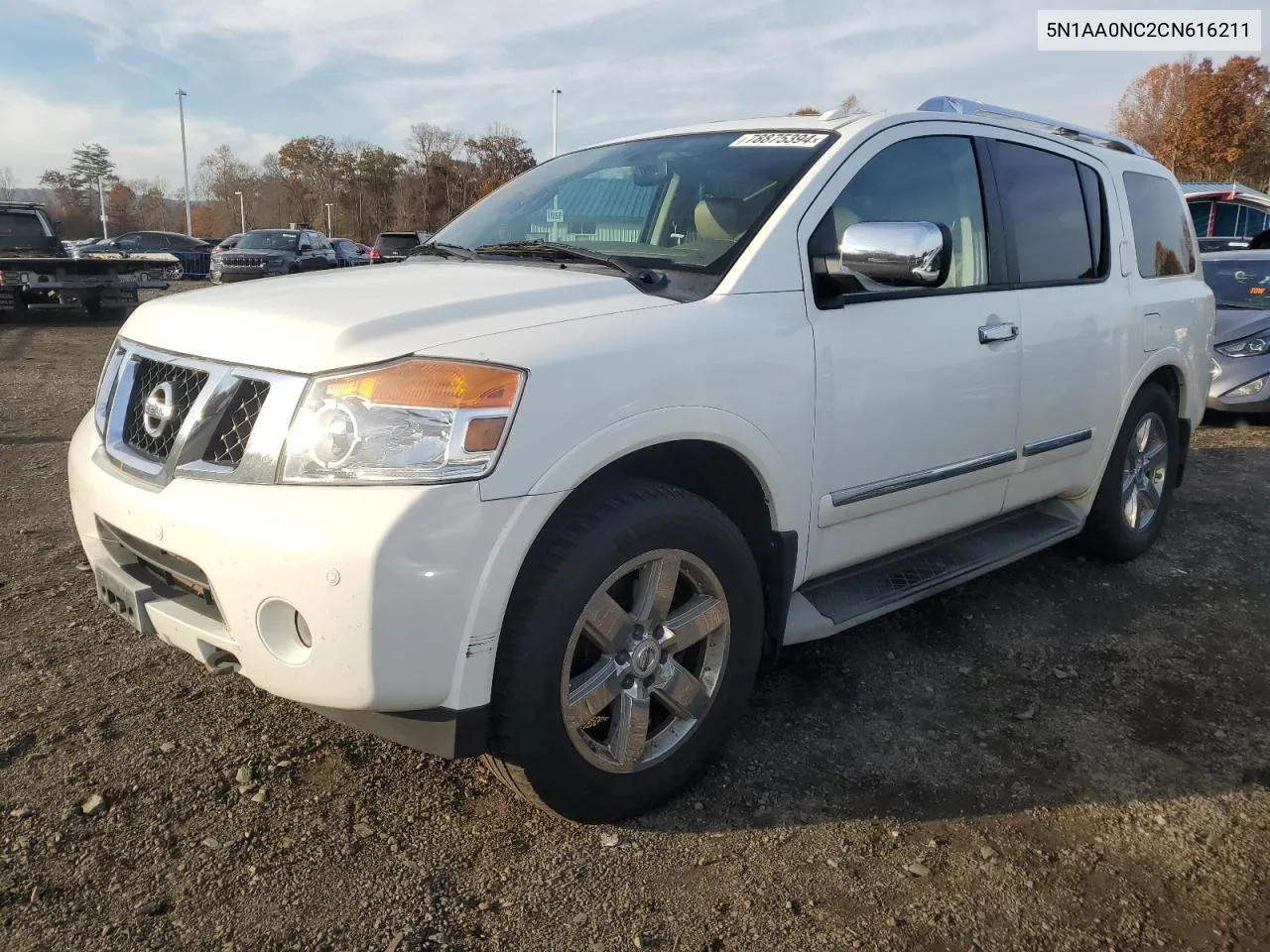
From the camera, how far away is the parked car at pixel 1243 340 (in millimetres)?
8047

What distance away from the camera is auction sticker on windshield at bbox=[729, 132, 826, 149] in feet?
9.83

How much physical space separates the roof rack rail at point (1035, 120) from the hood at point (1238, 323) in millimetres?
4373

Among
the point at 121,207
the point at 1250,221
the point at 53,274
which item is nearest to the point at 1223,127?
the point at 1250,221

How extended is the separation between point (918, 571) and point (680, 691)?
3.84ft

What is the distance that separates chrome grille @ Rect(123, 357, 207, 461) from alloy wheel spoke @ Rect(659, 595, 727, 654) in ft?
4.18

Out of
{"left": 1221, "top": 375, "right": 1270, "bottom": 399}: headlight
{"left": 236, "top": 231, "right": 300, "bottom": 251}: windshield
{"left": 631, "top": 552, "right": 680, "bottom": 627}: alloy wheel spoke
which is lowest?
{"left": 1221, "top": 375, "right": 1270, "bottom": 399}: headlight

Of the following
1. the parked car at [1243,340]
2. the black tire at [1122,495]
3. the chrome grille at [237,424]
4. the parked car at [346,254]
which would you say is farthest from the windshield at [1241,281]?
the parked car at [346,254]

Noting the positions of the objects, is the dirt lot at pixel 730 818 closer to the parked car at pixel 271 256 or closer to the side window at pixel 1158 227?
the side window at pixel 1158 227

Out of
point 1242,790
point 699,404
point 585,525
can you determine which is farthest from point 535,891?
point 1242,790

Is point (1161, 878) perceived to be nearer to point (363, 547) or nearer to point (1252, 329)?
point (363, 547)

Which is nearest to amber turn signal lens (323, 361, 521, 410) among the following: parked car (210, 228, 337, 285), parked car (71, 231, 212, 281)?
parked car (210, 228, 337, 285)

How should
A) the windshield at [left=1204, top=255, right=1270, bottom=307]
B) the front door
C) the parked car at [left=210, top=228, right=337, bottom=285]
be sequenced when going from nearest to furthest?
the front door
the windshield at [left=1204, top=255, right=1270, bottom=307]
the parked car at [left=210, top=228, right=337, bottom=285]

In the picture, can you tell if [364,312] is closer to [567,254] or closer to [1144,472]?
[567,254]

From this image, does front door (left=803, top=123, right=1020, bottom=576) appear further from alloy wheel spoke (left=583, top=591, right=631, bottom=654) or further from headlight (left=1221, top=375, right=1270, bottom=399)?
headlight (left=1221, top=375, right=1270, bottom=399)
